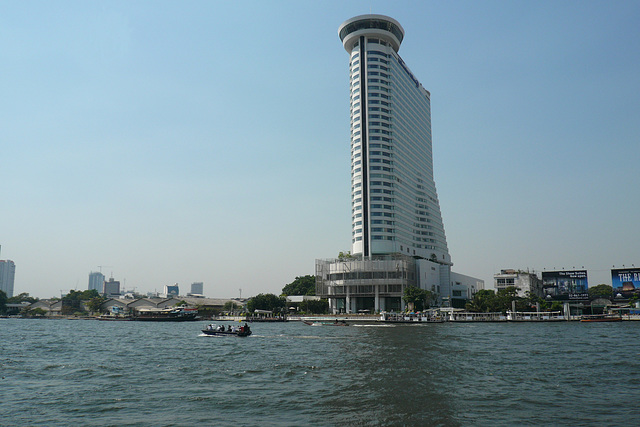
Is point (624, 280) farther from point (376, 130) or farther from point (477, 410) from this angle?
point (477, 410)

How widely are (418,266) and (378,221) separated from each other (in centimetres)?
2758

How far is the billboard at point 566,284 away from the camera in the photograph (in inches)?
7087

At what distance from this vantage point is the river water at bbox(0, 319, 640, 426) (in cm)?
3141

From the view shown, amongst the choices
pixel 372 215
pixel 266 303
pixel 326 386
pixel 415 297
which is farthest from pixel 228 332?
pixel 372 215

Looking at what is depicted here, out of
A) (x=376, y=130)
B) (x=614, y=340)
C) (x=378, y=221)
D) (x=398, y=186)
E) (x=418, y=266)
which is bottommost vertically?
(x=614, y=340)

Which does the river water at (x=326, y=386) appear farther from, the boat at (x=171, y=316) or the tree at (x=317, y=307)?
the tree at (x=317, y=307)

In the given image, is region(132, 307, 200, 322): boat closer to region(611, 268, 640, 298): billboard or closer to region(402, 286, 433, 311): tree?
region(402, 286, 433, 311): tree

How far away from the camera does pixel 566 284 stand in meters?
183

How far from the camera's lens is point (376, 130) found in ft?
630

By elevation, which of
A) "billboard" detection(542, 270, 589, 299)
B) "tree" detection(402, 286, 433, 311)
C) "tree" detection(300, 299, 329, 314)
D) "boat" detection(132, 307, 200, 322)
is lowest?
"boat" detection(132, 307, 200, 322)

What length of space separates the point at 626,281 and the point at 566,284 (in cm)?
1933

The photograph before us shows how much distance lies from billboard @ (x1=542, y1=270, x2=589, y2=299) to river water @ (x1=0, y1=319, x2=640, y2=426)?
122670mm

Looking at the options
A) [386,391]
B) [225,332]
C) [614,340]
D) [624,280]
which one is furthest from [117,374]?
[624,280]

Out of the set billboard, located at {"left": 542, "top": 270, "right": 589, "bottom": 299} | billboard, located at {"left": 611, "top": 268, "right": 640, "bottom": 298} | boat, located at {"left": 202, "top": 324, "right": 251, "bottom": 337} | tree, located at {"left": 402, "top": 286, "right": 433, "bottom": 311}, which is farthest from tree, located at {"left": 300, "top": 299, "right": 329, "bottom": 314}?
billboard, located at {"left": 611, "top": 268, "right": 640, "bottom": 298}
